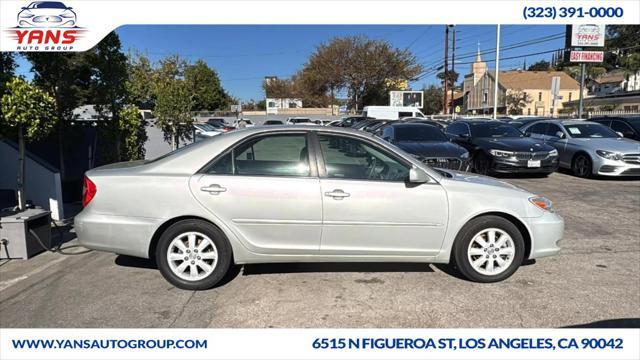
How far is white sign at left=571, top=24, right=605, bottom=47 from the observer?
65.1ft

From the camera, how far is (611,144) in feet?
36.0

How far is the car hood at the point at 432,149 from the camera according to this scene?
29.5 feet

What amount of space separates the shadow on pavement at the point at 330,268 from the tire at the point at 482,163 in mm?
6821

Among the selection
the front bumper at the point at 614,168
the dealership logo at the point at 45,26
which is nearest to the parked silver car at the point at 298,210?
the dealership logo at the point at 45,26

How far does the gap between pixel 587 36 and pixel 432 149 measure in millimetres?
16194

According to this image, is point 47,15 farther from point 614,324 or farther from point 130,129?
point 614,324

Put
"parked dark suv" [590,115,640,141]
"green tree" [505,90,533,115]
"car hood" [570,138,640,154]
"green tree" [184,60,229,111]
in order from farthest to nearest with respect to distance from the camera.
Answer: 1. "green tree" [505,90,533,115]
2. "green tree" [184,60,229,111]
3. "parked dark suv" [590,115,640,141]
4. "car hood" [570,138,640,154]

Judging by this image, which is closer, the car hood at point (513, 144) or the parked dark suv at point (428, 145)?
the parked dark suv at point (428, 145)

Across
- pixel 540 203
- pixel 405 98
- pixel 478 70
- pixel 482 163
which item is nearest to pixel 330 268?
pixel 540 203

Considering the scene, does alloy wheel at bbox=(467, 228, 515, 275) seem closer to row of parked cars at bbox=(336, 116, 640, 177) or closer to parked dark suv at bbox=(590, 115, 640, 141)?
row of parked cars at bbox=(336, 116, 640, 177)

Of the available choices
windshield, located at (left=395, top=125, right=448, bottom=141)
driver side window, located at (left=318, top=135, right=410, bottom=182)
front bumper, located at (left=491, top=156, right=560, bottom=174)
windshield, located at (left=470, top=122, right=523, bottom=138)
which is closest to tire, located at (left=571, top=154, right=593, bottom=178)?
front bumper, located at (left=491, top=156, right=560, bottom=174)

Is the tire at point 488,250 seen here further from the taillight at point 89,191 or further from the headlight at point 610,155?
the headlight at point 610,155

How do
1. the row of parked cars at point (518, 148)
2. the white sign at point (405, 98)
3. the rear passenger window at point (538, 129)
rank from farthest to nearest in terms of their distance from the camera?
1. the white sign at point (405, 98)
2. the rear passenger window at point (538, 129)
3. the row of parked cars at point (518, 148)

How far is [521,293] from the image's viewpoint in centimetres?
406
